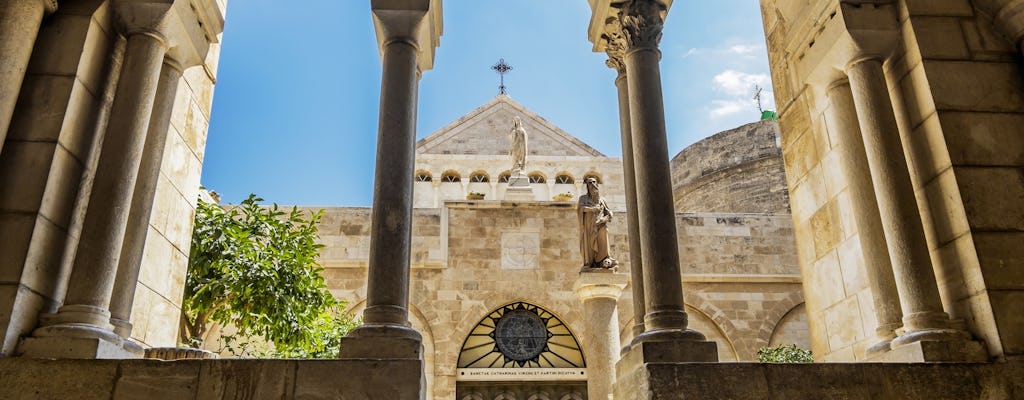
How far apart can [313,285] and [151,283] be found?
4.31 meters

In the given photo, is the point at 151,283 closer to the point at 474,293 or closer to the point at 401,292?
the point at 401,292

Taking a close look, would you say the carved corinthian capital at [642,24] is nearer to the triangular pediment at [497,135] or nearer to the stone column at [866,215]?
the stone column at [866,215]

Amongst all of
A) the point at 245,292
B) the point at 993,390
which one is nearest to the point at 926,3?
the point at 993,390

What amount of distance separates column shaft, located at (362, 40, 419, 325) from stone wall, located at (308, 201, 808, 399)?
8.84 m

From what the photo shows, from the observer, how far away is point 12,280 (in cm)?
356

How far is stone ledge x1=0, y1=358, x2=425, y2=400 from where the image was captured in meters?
3.42

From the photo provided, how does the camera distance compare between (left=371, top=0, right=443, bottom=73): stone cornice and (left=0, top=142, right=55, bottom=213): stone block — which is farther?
(left=371, top=0, right=443, bottom=73): stone cornice

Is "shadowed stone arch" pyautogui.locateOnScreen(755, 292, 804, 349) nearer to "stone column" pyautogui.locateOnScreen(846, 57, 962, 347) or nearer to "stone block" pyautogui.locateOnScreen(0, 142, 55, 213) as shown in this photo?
"stone column" pyautogui.locateOnScreen(846, 57, 962, 347)

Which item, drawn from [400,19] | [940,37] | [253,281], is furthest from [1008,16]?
[253,281]

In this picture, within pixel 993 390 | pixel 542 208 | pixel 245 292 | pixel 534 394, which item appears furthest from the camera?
pixel 542 208

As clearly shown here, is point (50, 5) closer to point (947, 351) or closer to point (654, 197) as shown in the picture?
point (654, 197)

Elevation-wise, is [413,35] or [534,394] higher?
[413,35]

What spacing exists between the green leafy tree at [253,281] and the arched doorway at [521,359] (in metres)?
4.27

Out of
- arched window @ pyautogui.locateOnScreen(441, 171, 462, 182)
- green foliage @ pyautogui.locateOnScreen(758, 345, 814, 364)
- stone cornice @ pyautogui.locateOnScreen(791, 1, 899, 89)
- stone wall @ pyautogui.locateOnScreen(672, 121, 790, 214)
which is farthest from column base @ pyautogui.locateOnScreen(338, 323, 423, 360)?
arched window @ pyautogui.locateOnScreen(441, 171, 462, 182)
